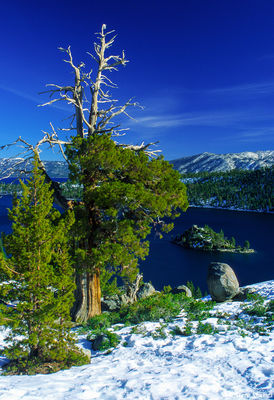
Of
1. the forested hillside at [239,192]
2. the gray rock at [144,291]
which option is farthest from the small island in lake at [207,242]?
the forested hillside at [239,192]

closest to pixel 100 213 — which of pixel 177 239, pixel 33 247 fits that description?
pixel 33 247

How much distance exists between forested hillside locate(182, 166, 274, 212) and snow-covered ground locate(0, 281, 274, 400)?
135 m

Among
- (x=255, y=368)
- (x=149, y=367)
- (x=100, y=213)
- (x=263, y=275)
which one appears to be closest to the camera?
(x=255, y=368)

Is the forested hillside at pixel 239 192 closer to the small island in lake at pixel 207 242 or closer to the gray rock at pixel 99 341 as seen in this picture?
the small island in lake at pixel 207 242

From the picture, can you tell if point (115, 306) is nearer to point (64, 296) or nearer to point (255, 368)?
point (64, 296)

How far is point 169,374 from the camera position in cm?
696

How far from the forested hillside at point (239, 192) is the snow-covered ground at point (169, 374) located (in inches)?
5308

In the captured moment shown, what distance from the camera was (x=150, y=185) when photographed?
13.1 meters

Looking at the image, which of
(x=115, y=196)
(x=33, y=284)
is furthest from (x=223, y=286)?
(x=33, y=284)

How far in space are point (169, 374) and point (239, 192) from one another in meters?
162

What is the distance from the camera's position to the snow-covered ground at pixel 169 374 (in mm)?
6051

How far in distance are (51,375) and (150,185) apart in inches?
331

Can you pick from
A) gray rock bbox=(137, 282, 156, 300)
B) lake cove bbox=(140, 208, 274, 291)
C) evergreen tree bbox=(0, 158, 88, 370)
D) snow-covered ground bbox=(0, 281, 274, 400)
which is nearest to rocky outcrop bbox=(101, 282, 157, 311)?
gray rock bbox=(137, 282, 156, 300)

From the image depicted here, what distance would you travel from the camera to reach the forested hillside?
14049cm
